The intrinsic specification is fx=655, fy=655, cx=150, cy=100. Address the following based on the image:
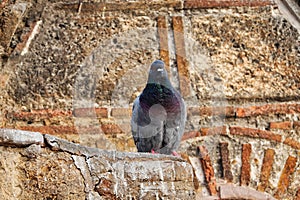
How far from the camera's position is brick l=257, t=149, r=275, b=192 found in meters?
4.96

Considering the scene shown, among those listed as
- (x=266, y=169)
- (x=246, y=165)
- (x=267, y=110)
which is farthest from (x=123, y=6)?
(x=266, y=169)

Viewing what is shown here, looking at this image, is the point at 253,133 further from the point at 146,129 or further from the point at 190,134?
the point at 146,129

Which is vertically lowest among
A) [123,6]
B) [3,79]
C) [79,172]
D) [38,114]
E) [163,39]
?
[79,172]

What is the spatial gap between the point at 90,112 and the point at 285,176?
160 cm

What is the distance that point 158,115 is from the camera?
4.00 meters

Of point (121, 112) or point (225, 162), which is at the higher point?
point (121, 112)

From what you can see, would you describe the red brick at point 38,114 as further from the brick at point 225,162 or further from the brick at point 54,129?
the brick at point 225,162

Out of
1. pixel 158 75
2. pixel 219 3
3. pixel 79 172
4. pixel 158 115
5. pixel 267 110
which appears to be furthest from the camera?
pixel 219 3

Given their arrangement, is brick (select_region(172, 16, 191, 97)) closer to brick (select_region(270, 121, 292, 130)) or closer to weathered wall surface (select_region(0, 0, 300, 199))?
weathered wall surface (select_region(0, 0, 300, 199))

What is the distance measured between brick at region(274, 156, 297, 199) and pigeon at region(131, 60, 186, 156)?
1.15 metres

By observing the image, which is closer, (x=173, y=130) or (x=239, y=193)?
(x=173, y=130)

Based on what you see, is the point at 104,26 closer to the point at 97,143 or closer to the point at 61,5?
the point at 61,5

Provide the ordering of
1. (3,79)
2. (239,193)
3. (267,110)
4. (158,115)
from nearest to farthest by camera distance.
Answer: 1. (158,115)
2. (239,193)
3. (267,110)
4. (3,79)

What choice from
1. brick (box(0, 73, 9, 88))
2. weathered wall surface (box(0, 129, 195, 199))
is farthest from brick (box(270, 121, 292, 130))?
weathered wall surface (box(0, 129, 195, 199))
